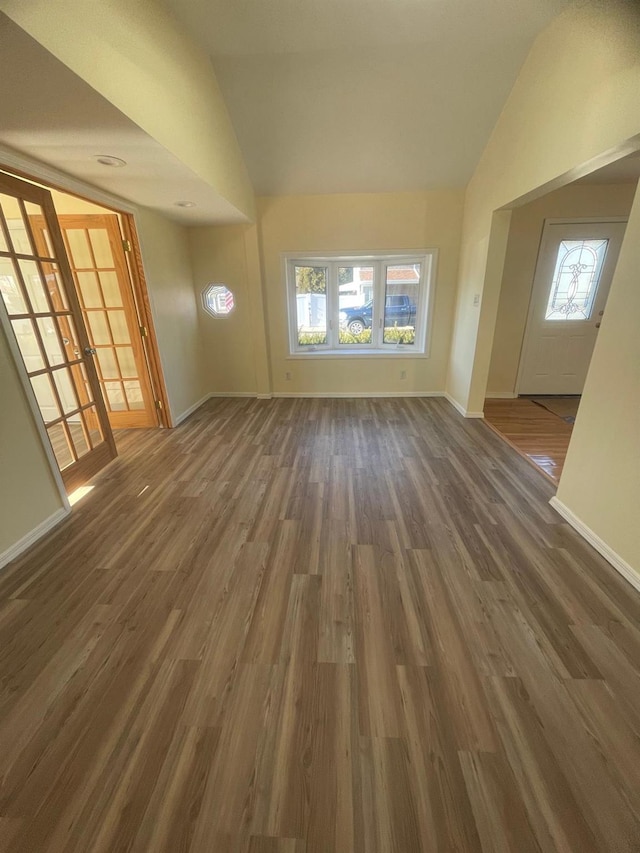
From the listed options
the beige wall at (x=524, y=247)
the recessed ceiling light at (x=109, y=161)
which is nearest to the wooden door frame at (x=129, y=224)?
the recessed ceiling light at (x=109, y=161)

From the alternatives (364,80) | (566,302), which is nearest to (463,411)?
(566,302)

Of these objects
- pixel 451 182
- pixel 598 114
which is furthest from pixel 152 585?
pixel 451 182

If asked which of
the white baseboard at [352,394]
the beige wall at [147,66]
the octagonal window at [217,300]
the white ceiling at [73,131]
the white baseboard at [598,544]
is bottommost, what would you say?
the white baseboard at [598,544]

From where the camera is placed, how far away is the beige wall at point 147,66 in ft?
3.98

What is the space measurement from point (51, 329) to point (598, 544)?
155 inches

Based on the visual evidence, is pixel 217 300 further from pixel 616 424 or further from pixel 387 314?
pixel 616 424

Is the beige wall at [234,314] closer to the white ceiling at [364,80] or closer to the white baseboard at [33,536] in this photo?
the white ceiling at [364,80]

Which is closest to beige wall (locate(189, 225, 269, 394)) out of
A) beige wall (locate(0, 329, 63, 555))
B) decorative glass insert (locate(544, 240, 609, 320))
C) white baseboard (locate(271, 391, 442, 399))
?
white baseboard (locate(271, 391, 442, 399))

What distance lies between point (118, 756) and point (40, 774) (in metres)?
0.23

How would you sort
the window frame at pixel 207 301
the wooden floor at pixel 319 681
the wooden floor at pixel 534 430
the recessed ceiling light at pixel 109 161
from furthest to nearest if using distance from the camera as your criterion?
1. the window frame at pixel 207 301
2. the wooden floor at pixel 534 430
3. the recessed ceiling light at pixel 109 161
4. the wooden floor at pixel 319 681

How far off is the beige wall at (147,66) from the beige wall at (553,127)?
96.6 inches

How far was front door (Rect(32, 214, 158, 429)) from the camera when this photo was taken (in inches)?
127

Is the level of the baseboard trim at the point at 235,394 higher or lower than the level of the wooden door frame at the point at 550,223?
lower

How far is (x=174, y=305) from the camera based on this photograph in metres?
3.92
